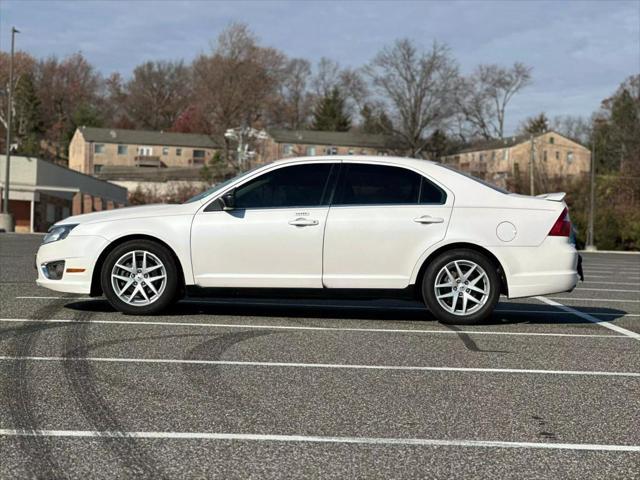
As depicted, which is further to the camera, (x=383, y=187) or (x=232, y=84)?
(x=232, y=84)

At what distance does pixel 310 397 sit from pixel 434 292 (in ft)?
11.0

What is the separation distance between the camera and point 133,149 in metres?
102

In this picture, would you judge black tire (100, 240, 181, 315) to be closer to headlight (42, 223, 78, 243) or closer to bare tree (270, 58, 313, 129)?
headlight (42, 223, 78, 243)

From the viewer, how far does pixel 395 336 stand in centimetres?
757

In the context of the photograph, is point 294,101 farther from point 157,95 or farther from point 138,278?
point 138,278

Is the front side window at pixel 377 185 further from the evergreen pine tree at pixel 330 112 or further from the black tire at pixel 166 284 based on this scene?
the evergreen pine tree at pixel 330 112

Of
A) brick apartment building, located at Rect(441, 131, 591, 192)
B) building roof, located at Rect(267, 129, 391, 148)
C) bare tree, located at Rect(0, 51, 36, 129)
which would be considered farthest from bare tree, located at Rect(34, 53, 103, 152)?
brick apartment building, located at Rect(441, 131, 591, 192)

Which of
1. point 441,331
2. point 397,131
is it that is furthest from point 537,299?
point 397,131

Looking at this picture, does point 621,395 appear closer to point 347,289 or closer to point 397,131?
point 347,289

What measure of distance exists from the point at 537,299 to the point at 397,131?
67537 millimetres

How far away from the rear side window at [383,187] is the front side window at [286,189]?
22 cm

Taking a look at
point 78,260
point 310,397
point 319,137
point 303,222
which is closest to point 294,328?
point 303,222

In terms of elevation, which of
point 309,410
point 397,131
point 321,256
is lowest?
point 309,410

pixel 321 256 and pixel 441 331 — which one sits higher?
pixel 321 256
